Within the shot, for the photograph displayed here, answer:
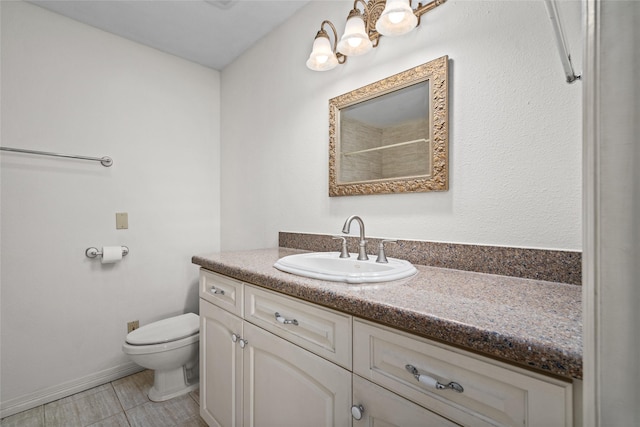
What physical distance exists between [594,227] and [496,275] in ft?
2.45

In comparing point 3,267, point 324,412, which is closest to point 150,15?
point 3,267

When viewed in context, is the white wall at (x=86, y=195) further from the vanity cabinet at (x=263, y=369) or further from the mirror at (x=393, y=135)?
the mirror at (x=393, y=135)

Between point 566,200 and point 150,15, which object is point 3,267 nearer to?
point 150,15

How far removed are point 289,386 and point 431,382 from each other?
52cm

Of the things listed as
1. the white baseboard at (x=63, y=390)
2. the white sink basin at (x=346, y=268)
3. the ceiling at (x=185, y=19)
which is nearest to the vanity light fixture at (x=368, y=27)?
the ceiling at (x=185, y=19)

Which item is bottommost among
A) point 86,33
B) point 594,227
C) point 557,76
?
point 594,227

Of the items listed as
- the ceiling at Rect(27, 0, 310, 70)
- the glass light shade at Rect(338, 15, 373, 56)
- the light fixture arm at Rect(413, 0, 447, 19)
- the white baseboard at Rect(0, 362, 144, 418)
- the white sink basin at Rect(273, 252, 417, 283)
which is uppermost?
the ceiling at Rect(27, 0, 310, 70)

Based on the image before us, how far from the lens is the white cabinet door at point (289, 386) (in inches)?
32.0

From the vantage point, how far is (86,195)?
188 centimetres

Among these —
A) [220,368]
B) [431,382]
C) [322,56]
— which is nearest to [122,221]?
[220,368]

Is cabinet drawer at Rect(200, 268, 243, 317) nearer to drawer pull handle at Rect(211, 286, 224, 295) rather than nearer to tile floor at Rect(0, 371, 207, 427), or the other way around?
drawer pull handle at Rect(211, 286, 224, 295)

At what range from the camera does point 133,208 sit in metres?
2.06

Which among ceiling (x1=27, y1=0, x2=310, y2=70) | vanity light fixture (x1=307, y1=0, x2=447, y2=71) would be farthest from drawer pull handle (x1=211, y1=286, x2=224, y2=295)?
ceiling (x1=27, y1=0, x2=310, y2=70)

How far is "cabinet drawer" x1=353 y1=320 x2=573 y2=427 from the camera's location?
0.49m
